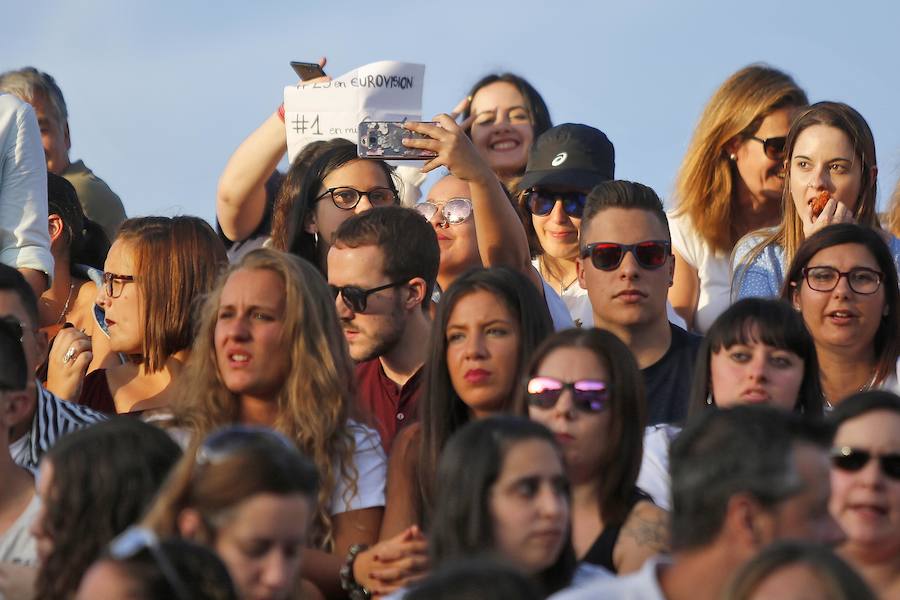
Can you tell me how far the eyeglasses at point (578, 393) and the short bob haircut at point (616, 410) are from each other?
43 millimetres

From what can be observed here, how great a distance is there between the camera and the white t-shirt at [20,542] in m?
4.99

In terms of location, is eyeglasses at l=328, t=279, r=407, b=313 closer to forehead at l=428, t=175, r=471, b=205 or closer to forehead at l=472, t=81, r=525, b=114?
forehead at l=428, t=175, r=471, b=205

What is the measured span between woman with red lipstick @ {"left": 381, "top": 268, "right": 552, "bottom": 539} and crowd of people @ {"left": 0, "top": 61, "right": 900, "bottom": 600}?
0.01 metres

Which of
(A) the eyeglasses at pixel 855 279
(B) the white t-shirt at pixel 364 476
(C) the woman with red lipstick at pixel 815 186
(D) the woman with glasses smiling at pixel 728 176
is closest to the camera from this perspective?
(B) the white t-shirt at pixel 364 476

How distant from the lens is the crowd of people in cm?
419

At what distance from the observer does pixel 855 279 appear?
6.48m

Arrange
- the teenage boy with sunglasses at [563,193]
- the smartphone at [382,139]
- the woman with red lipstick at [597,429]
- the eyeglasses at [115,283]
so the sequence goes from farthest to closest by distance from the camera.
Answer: the teenage boy with sunglasses at [563,193] < the smartphone at [382,139] < the eyeglasses at [115,283] < the woman with red lipstick at [597,429]

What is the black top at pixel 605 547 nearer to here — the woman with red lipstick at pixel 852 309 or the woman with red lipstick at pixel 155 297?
the woman with red lipstick at pixel 852 309

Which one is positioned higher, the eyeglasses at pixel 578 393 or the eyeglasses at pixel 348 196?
the eyeglasses at pixel 348 196

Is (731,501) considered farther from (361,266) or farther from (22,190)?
(22,190)

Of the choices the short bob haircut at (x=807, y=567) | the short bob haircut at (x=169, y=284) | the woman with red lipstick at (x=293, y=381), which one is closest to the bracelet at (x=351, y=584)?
the woman with red lipstick at (x=293, y=381)

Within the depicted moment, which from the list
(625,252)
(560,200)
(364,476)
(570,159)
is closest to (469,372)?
(364,476)

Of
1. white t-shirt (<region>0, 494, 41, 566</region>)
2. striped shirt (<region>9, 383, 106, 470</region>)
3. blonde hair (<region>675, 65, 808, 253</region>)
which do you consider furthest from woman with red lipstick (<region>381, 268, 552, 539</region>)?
blonde hair (<region>675, 65, 808, 253</region>)

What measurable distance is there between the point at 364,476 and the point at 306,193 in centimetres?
210
